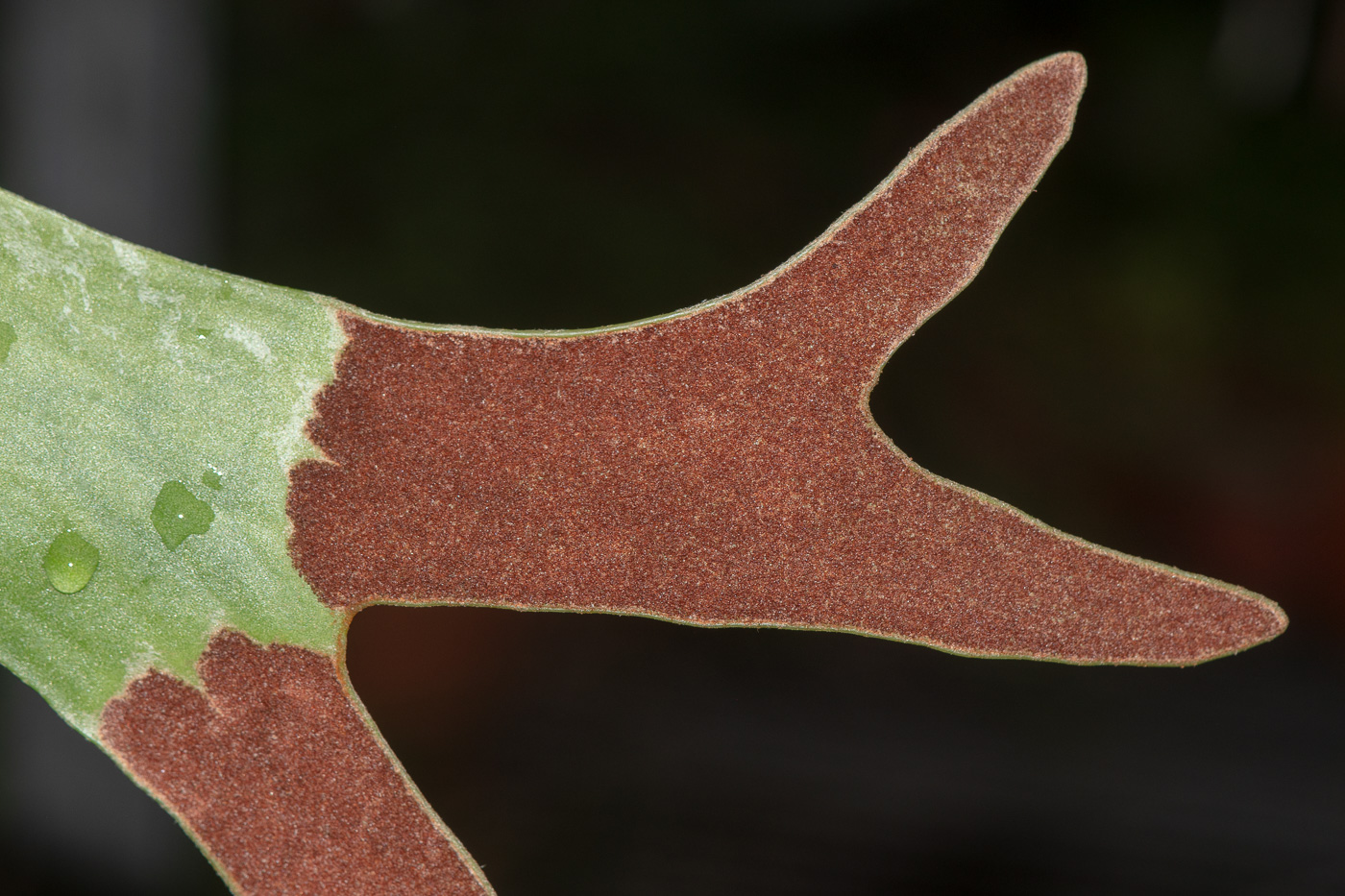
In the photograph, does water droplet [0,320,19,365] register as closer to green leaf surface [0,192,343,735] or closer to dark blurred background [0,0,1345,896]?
green leaf surface [0,192,343,735]

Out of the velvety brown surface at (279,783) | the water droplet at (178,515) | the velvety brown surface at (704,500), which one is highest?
the velvety brown surface at (704,500)


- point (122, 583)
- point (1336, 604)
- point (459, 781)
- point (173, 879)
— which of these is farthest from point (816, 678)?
point (122, 583)

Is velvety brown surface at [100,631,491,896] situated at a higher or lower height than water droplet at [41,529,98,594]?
lower

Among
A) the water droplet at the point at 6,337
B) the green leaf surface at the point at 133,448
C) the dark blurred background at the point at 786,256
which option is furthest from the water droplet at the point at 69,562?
the dark blurred background at the point at 786,256

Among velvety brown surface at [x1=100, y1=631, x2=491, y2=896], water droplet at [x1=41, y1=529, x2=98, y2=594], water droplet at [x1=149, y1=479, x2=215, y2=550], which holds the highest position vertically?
water droplet at [x1=149, y1=479, x2=215, y2=550]

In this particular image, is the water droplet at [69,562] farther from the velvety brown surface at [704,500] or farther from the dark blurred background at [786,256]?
the dark blurred background at [786,256]

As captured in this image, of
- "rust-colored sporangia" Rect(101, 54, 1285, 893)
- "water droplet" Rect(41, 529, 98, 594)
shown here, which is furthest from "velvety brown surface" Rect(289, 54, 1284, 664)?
"water droplet" Rect(41, 529, 98, 594)

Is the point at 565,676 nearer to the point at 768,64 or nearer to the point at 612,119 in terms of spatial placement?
the point at 612,119
